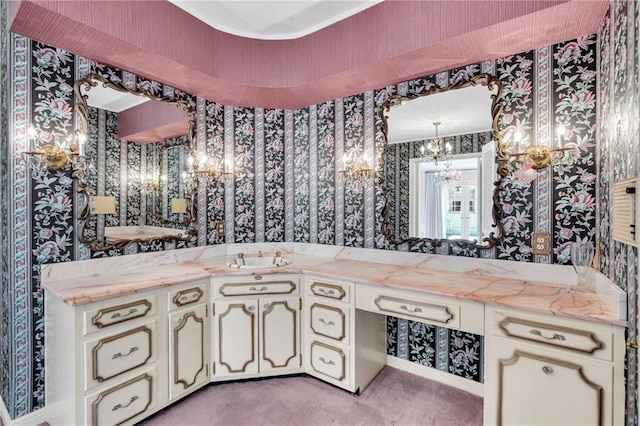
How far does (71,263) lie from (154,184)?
30.5 inches

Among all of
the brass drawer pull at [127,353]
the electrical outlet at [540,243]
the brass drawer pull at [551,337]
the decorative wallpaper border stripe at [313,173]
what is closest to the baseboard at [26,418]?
the brass drawer pull at [127,353]

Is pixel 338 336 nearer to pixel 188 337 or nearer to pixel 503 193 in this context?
pixel 188 337

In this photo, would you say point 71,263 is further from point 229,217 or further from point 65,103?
point 229,217

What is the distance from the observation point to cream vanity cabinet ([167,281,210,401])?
6.77ft

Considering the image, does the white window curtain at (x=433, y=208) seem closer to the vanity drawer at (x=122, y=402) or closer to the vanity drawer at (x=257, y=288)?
the vanity drawer at (x=257, y=288)

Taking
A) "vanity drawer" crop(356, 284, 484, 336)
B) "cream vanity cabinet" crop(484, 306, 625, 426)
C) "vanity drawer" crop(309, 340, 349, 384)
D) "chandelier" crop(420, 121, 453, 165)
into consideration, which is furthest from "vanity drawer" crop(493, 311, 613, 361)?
"chandelier" crop(420, 121, 453, 165)

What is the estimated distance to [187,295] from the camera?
2137mm

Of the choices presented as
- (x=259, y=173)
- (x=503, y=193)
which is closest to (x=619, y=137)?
(x=503, y=193)

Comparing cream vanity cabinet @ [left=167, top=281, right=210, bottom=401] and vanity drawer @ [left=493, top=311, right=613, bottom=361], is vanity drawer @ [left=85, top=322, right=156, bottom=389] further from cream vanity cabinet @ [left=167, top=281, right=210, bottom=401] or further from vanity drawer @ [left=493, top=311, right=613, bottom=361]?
vanity drawer @ [left=493, top=311, right=613, bottom=361]

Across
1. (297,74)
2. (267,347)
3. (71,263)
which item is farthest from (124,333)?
(297,74)

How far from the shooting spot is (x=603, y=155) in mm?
1782

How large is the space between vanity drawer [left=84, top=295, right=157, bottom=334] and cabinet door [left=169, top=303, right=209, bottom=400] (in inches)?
6.9

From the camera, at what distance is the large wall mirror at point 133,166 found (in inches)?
85.8

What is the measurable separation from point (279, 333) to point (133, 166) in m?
1.65
